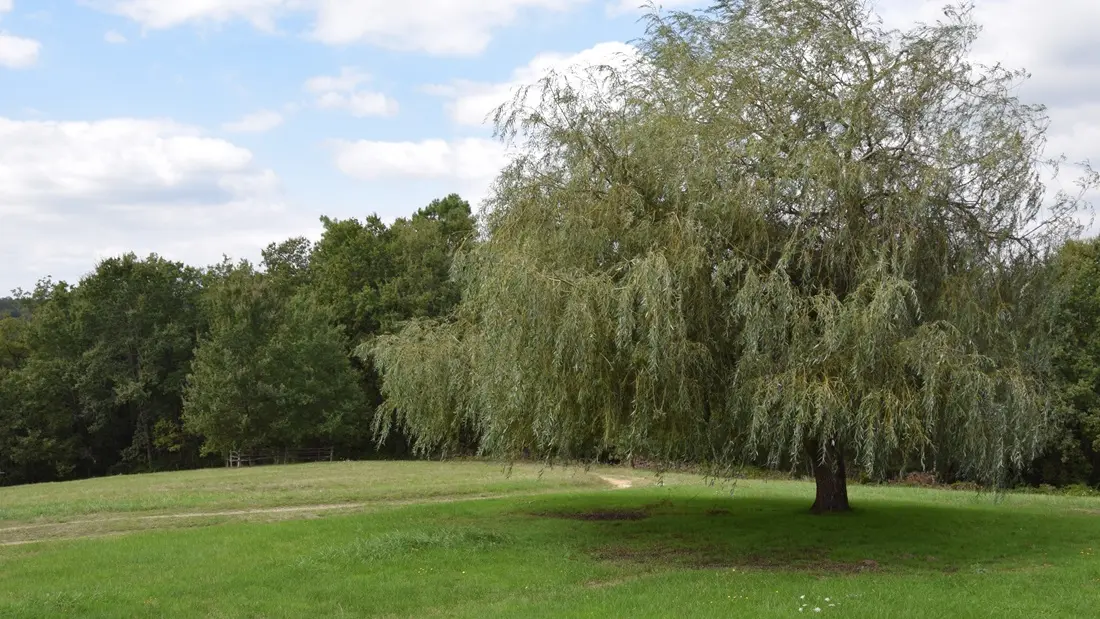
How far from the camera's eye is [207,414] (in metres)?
45.1

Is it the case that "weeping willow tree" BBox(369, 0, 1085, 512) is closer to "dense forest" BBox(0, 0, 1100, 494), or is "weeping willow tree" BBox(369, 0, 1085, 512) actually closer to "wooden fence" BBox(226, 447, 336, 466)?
"dense forest" BBox(0, 0, 1100, 494)

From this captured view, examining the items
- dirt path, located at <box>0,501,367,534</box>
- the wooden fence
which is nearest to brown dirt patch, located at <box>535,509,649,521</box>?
dirt path, located at <box>0,501,367,534</box>

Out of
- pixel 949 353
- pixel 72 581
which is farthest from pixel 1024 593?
pixel 72 581

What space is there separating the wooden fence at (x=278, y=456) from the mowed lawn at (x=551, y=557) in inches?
928

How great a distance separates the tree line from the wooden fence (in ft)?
1.91

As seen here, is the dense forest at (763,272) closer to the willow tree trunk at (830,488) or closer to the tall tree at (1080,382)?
the willow tree trunk at (830,488)

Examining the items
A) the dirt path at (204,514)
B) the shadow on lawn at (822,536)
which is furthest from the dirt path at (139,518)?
the shadow on lawn at (822,536)

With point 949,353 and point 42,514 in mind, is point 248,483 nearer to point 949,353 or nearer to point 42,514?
point 42,514

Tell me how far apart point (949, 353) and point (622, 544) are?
6706 mm

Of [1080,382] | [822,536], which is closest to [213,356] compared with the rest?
[822,536]

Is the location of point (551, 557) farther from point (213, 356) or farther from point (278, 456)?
point (278, 456)

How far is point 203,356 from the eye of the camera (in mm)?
46375

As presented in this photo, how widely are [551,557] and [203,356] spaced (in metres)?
36.6

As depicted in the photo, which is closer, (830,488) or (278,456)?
(830,488)
